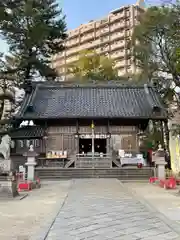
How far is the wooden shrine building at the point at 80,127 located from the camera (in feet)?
78.2

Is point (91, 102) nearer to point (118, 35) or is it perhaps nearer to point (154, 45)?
point (154, 45)

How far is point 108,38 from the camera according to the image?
66.8 m

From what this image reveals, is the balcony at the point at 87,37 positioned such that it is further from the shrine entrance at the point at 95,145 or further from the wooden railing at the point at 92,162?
the wooden railing at the point at 92,162

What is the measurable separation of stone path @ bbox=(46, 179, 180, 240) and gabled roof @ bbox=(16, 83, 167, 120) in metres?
15.8

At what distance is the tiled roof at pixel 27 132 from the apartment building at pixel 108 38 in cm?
3733

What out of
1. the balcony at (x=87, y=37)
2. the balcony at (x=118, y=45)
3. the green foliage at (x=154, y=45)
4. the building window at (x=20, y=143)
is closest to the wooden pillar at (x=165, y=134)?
the green foliage at (x=154, y=45)

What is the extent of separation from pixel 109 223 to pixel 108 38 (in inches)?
2508

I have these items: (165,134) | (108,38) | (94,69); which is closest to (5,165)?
(165,134)

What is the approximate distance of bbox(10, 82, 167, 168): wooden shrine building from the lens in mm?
23844

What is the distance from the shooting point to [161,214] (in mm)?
7074

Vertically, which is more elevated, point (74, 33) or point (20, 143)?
point (74, 33)

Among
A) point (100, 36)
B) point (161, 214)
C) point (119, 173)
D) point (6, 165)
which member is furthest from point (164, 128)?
point (100, 36)

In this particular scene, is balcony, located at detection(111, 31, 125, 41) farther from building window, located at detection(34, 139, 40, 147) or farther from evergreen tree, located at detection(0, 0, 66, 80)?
building window, located at detection(34, 139, 40, 147)

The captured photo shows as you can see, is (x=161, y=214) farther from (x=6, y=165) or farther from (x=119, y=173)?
(x=119, y=173)
